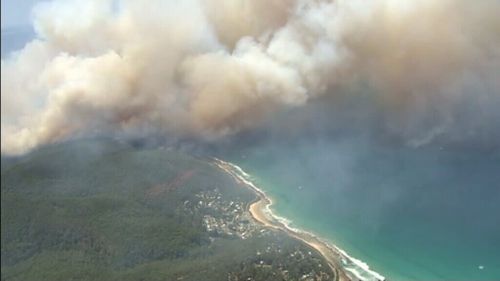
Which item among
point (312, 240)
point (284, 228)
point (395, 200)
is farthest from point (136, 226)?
point (395, 200)

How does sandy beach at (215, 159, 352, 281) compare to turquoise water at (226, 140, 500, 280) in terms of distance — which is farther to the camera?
turquoise water at (226, 140, 500, 280)

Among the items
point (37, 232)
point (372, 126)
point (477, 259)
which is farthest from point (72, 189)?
point (372, 126)

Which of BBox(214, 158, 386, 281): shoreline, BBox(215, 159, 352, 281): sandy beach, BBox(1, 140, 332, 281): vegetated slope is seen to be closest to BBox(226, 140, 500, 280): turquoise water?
BBox(214, 158, 386, 281): shoreline

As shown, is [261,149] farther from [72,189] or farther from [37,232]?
[37,232]

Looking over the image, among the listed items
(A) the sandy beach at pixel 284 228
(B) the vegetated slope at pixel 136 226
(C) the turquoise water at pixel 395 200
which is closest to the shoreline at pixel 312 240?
(A) the sandy beach at pixel 284 228

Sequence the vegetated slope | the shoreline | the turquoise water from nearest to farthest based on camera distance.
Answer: the vegetated slope → the shoreline → the turquoise water

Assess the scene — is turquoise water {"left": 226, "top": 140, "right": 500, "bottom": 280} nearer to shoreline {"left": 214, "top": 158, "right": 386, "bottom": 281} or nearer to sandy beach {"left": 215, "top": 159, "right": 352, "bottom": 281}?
shoreline {"left": 214, "top": 158, "right": 386, "bottom": 281}
